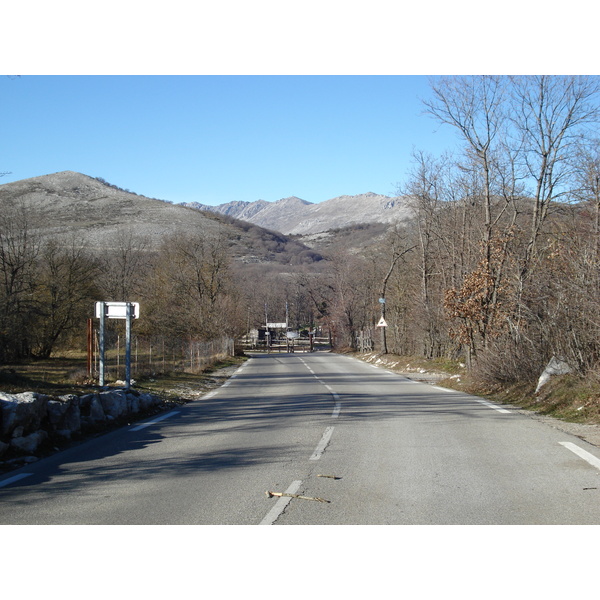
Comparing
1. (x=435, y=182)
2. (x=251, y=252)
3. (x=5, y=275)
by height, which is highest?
(x=251, y=252)

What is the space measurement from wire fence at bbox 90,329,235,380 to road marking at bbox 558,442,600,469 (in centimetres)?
2191

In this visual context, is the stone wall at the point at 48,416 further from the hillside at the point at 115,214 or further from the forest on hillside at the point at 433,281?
the hillside at the point at 115,214

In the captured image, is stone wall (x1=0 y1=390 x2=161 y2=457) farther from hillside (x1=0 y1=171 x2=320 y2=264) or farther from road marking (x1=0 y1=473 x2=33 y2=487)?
hillside (x1=0 y1=171 x2=320 y2=264)

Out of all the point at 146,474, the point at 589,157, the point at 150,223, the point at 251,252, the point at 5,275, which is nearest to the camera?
the point at 146,474

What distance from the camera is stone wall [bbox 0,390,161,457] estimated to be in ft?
27.8

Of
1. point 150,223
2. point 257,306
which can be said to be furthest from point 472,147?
point 150,223

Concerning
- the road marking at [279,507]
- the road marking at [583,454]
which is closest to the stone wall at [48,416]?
the road marking at [279,507]

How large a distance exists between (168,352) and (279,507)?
3434cm

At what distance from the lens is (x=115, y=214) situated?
463ft

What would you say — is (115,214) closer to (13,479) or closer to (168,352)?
(168,352)

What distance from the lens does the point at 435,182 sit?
32.2m

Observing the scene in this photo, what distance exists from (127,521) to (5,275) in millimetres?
35037

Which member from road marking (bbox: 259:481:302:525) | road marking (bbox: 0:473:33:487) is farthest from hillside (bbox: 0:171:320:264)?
road marking (bbox: 259:481:302:525)

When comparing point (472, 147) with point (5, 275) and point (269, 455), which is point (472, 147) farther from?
point (5, 275)
